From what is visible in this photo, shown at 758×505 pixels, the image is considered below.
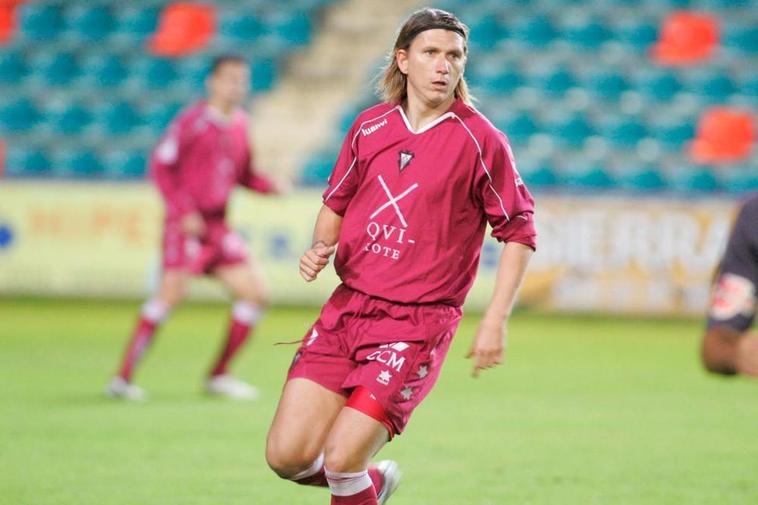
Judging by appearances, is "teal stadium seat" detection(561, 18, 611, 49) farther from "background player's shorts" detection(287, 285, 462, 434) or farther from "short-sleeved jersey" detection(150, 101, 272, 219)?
"background player's shorts" detection(287, 285, 462, 434)

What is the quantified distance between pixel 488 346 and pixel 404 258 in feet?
1.85

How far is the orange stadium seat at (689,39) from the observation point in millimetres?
19047

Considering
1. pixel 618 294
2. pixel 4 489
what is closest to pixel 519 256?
pixel 4 489

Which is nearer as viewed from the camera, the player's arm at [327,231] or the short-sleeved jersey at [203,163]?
the player's arm at [327,231]

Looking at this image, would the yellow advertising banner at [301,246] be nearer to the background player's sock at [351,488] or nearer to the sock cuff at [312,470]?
the sock cuff at [312,470]

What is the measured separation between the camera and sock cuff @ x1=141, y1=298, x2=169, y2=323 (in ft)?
32.9

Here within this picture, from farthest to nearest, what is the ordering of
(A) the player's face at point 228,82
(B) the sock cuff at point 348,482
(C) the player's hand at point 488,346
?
(A) the player's face at point 228,82, (B) the sock cuff at point 348,482, (C) the player's hand at point 488,346

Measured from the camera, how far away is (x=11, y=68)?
2138 centimetres

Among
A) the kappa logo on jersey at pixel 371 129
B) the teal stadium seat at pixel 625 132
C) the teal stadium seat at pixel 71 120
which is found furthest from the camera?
the teal stadium seat at pixel 71 120

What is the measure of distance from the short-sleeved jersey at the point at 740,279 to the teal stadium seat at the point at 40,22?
18949 mm

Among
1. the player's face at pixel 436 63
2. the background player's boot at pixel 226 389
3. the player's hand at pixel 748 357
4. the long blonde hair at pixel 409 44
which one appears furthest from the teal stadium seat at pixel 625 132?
Result: the player's hand at pixel 748 357

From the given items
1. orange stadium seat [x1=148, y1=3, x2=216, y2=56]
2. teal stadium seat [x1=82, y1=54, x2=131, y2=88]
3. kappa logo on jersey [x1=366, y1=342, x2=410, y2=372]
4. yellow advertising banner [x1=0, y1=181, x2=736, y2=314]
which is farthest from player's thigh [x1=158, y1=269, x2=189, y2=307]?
orange stadium seat [x1=148, y1=3, x2=216, y2=56]

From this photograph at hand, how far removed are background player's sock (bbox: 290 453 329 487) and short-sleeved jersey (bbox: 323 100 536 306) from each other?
71 centimetres

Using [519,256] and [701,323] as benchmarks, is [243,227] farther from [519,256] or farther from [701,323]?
[519,256]
